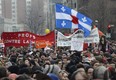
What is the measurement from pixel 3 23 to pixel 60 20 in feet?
452

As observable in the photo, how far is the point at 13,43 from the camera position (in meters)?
17.6

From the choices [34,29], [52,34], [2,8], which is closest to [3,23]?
[2,8]

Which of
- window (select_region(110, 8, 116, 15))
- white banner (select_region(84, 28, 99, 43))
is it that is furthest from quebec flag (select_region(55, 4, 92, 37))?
window (select_region(110, 8, 116, 15))

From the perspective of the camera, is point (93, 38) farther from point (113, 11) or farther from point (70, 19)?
point (113, 11)

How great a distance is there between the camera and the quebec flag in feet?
53.8

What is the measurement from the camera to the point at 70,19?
1689 cm

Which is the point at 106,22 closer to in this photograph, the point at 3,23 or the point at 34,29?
the point at 34,29

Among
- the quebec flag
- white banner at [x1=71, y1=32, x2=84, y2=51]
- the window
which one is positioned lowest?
white banner at [x1=71, y1=32, x2=84, y2=51]

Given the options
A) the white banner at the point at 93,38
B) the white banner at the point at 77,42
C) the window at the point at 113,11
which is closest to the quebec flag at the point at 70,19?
the white banner at the point at 93,38

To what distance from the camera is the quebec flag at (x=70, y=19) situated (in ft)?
53.8

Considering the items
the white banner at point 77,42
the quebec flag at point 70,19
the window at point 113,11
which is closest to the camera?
the white banner at point 77,42

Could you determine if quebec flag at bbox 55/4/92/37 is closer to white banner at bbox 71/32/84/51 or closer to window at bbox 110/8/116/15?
white banner at bbox 71/32/84/51

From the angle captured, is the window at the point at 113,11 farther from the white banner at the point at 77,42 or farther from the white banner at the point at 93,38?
the white banner at the point at 77,42

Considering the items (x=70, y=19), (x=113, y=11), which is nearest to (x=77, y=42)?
(x=70, y=19)
